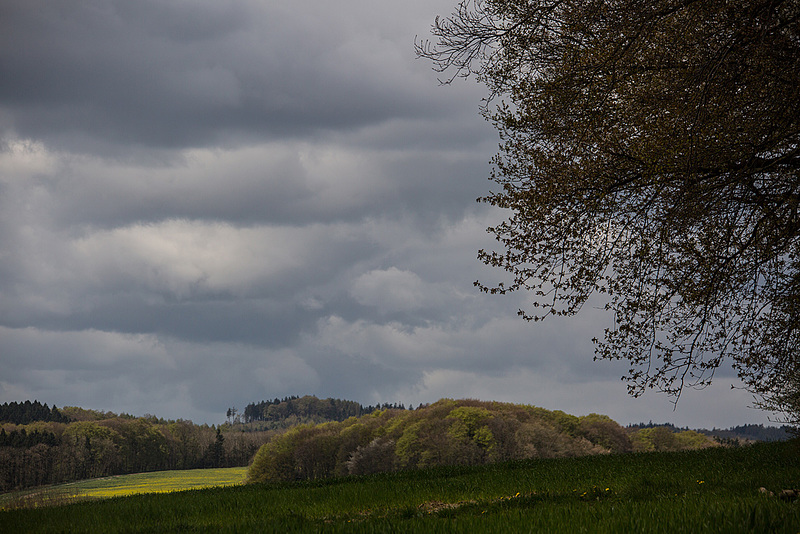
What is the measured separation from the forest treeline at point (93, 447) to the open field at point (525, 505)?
97.9m

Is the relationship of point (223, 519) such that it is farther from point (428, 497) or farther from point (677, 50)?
point (677, 50)

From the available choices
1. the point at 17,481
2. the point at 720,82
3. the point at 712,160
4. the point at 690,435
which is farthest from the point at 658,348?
the point at 17,481

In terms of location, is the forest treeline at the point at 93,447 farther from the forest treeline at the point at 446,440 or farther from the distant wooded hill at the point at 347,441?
the forest treeline at the point at 446,440

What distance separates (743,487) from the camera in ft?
37.0

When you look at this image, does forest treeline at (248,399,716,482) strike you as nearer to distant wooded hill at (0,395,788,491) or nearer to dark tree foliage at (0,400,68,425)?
distant wooded hill at (0,395,788,491)

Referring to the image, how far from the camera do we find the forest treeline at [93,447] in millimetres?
96062

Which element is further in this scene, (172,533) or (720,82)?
(720,82)

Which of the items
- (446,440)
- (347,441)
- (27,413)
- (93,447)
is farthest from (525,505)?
(27,413)

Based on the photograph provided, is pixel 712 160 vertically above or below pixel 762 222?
above

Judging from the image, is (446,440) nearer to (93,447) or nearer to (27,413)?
(93,447)

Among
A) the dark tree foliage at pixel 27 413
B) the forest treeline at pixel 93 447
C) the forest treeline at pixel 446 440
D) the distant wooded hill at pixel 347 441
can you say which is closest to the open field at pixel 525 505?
the distant wooded hill at pixel 347 441

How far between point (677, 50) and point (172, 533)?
1336 cm

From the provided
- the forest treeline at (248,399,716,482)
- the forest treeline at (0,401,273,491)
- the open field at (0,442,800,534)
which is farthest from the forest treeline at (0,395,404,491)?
the open field at (0,442,800,534)

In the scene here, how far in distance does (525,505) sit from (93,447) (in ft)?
378
